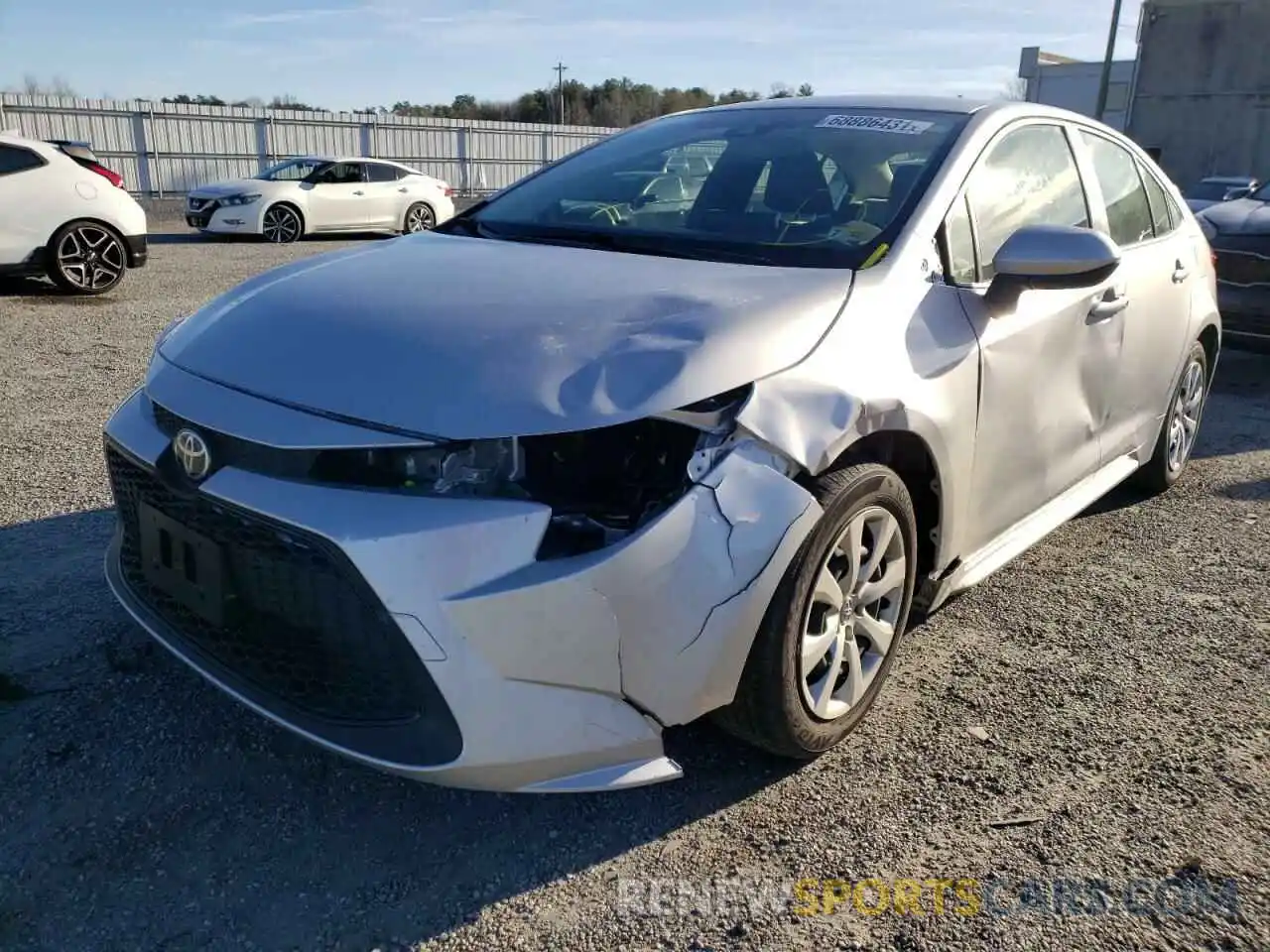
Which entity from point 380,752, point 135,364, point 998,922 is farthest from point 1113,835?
point 135,364

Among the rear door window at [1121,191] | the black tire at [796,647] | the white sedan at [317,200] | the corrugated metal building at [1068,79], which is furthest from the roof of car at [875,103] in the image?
the corrugated metal building at [1068,79]

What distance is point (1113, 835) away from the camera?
7.79 ft

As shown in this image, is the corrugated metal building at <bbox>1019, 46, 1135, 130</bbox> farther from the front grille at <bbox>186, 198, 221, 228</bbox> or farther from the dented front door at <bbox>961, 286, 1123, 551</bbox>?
the dented front door at <bbox>961, 286, 1123, 551</bbox>

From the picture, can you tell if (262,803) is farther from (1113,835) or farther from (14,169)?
(14,169)

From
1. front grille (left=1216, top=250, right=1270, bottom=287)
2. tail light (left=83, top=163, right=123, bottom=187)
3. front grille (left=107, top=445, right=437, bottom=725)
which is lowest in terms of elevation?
front grille (left=107, top=445, right=437, bottom=725)

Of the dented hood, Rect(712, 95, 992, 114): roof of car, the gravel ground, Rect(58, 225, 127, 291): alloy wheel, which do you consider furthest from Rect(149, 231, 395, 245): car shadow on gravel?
the dented hood

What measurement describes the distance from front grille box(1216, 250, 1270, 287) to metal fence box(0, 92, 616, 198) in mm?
19299

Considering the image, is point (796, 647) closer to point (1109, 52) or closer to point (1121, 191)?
point (1121, 191)

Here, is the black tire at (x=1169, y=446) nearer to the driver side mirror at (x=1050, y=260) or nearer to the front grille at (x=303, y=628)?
the driver side mirror at (x=1050, y=260)

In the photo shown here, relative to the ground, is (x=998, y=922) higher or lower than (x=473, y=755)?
lower

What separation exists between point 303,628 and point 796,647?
107 cm

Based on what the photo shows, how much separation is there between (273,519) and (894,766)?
163 centimetres

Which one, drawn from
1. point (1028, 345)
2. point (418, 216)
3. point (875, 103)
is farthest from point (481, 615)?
point (418, 216)

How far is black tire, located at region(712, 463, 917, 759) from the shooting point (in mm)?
2285
